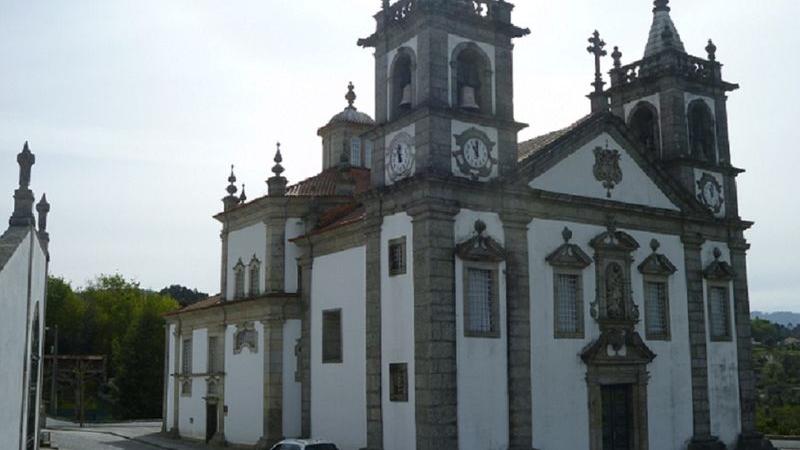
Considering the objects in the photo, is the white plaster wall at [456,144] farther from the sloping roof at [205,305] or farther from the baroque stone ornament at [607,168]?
the sloping roof at [205,305]

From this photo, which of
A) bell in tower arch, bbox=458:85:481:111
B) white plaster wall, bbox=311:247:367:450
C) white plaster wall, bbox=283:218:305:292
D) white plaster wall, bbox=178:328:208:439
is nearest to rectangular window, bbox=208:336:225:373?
white plaster wall, bbox=178:328:208:439

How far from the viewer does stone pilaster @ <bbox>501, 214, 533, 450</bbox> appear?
64.7 ft

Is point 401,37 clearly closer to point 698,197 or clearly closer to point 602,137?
point 602,137

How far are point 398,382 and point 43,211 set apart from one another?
935cm

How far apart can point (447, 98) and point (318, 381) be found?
8827 millimetres

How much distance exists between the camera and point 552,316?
21141 mm

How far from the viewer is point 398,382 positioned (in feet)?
64.7

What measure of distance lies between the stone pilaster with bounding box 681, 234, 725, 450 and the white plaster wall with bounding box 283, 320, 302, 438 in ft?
37.4

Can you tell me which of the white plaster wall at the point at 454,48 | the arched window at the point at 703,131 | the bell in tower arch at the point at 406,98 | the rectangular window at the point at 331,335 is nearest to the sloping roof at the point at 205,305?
the rectangular window at the point at 331,335

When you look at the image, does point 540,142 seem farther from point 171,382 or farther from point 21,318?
point 171,382

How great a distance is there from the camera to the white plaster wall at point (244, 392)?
2614 centimetres

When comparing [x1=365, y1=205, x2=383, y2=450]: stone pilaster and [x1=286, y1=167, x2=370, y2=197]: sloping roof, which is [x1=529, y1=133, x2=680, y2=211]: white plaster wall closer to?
[x1=365, y1=205, x2=383, y2=450]: stone pilaster

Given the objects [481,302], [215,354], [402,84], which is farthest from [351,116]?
[481,302]

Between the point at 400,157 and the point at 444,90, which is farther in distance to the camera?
the point at 400,157
